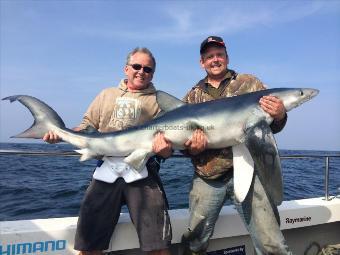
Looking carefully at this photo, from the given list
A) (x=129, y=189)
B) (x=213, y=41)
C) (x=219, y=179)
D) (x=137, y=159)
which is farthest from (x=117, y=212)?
(x=213, y=41)

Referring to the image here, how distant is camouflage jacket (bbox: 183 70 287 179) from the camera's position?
11.2 feet

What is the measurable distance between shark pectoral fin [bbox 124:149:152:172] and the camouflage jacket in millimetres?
533

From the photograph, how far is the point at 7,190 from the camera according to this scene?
433 inches

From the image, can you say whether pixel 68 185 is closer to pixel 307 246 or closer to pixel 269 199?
pixel 307 246

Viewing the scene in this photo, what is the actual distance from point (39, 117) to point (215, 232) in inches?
88.2

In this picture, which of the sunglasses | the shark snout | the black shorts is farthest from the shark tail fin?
the shark snout

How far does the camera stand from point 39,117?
3.30 metres

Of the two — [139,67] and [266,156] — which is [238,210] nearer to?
[266,156]

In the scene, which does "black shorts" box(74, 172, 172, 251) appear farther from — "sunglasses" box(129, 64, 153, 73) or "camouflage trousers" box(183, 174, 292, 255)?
"sunglasses" box(129, 64, 153, 73)

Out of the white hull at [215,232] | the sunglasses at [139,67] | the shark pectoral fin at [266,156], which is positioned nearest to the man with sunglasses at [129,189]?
the sunglasses at [139,67]

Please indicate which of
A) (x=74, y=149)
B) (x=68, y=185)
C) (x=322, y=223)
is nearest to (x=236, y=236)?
(x=322, y=223)

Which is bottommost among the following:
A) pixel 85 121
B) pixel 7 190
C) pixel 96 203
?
pixel 7 190

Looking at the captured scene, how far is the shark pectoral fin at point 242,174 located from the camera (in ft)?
10.6

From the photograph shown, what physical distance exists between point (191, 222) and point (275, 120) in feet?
4.21
